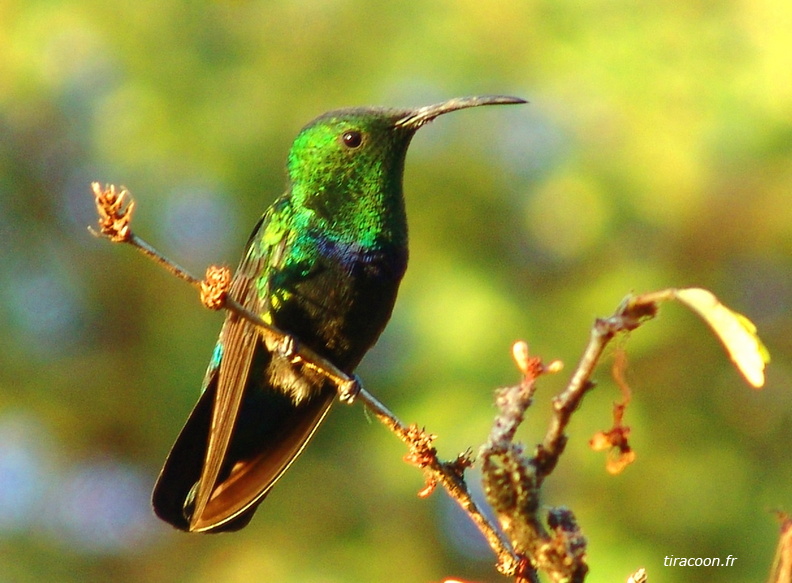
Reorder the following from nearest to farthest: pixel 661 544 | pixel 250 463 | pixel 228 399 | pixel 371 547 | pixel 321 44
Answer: pixel 228 399 < pixel 250 463 < pixel 661 544 < pixel 371 547 < pixel 321 44

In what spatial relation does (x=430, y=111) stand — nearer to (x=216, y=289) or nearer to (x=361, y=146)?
(x=361, y=146)

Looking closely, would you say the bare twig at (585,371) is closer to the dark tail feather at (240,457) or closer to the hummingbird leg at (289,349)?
the hummingbird leg at (289,349)

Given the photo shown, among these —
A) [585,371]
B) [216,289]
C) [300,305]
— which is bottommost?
[585,371]

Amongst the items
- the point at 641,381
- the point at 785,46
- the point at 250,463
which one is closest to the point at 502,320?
the point at 641,381

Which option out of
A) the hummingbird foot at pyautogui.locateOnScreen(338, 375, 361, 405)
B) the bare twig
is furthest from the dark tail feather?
the bare twig

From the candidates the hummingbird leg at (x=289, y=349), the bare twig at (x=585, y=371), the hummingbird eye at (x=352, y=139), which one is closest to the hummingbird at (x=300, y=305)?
the hummingbird eye at (x=352, y=139)

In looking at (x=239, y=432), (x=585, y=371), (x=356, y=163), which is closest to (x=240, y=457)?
(x=239, y=432)

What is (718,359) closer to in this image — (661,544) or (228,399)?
(661,544)
